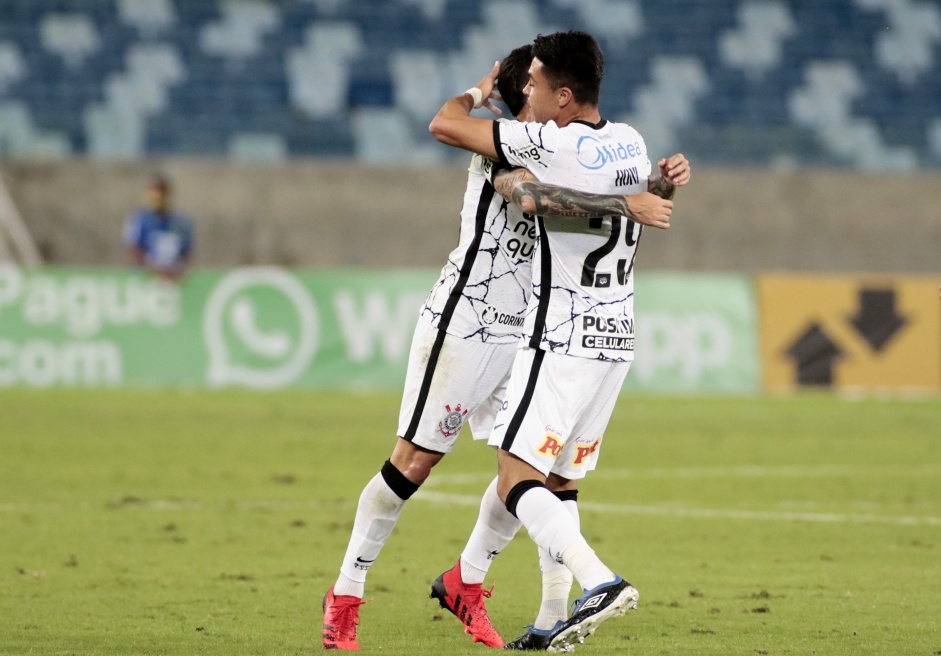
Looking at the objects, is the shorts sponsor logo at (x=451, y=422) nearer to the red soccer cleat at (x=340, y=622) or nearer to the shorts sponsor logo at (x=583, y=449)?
the shorts sponsor logo at (x=583, y=449)

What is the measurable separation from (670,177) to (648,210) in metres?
0.18

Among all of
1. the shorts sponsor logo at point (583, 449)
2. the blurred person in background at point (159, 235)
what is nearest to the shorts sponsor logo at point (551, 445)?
the shorts sponsor logo at point (583, 449)

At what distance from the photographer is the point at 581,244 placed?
548cm

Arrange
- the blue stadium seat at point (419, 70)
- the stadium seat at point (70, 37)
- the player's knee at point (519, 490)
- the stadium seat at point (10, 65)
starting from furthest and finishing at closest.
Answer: the stadium seat at point (70, 37)
the blue stadium seat at point (419, 70)
the stadium seat at point (10, 65)
the player's knee at point (519, 490)

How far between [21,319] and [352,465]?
7.81 metres

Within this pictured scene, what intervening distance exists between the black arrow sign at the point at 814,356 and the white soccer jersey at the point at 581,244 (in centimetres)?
1445

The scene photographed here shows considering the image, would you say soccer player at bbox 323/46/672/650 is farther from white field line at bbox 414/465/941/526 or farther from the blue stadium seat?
the blue stadium seat

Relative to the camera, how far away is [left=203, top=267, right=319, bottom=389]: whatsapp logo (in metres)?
18.6

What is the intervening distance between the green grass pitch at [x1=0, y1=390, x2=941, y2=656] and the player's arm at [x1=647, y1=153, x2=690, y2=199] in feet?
5.62

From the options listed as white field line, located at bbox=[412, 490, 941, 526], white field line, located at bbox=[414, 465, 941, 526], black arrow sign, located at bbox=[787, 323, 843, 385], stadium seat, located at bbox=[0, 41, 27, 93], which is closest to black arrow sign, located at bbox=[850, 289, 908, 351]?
black arrow sign, located at bbox=[787, 323, 843, 385]

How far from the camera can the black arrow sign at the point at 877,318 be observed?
1952 cm

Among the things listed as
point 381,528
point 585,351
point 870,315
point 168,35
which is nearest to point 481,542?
point 381,528

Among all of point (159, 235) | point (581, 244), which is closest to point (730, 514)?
point (581, 244)

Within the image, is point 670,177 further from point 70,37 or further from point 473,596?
point 70,37
